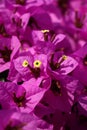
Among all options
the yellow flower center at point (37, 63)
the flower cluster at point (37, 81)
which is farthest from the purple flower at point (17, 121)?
the yellow flower center at point (37, 63)

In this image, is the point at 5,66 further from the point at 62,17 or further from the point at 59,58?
the point at 62,17

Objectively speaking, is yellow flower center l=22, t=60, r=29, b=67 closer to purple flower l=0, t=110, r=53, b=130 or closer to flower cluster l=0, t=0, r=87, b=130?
flower cluster l=0, t=0, r=87, b=130

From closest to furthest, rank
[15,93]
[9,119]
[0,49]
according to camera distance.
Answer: [9,119] → [15,93] → [0,49]

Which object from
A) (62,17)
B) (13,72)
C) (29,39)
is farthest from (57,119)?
(62,17)

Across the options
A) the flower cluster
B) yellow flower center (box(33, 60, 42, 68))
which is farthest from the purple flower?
yellow flower center (box(33, 60, 42, 68))

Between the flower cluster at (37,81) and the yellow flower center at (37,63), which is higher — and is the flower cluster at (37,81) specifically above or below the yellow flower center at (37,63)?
below

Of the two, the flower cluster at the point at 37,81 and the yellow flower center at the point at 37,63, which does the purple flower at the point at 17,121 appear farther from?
the yellow flower center at the point at 37,63

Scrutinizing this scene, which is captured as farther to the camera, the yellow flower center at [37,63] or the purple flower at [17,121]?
the yellow flower center at [37,63]

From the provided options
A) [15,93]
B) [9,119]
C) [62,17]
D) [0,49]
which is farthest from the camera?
[62,17]
